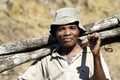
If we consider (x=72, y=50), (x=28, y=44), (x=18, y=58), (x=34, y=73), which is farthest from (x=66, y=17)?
(x=18, y=58)

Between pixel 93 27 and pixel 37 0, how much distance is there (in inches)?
229

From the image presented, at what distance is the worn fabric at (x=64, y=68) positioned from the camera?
4.20m

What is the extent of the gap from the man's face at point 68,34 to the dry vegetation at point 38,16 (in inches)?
163

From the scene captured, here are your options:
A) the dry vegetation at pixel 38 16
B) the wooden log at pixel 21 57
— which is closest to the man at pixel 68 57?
the wooden log at pixel 21 57

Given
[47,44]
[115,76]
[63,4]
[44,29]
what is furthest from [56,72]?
[63,4]

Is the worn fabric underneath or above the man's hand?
underneath

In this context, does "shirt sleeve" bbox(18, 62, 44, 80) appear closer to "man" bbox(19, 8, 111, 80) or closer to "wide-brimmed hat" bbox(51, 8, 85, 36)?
"man" bbox(19, 8, 111, 80)

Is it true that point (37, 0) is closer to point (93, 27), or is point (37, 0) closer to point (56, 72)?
point (93, 27)

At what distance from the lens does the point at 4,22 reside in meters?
9.48

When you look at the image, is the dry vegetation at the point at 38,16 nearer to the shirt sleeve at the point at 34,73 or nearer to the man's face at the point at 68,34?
the shirt sleeve at the point at 34,73

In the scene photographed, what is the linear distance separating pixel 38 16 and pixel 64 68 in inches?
253

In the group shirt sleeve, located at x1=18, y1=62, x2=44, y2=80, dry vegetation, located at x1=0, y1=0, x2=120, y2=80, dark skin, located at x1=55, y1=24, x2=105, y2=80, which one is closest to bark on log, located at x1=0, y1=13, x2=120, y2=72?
shirt sleeve, located at x1=18, y1=62, x2=44, y2=80

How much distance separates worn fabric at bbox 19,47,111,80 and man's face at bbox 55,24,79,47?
13cm

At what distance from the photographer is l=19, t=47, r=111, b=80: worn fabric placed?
4195mm
